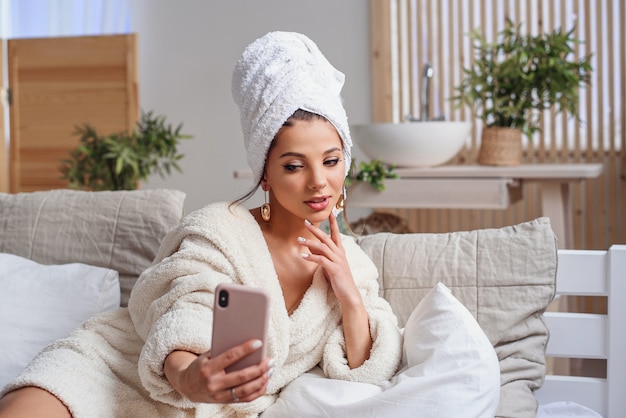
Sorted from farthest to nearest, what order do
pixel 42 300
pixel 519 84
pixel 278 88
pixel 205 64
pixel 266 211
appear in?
pixel 205 64
pixel 519 84
pixel 42 300
pixel 266 211
pixel 278 88

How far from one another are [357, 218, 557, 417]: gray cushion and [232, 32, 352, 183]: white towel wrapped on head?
0.36 metres

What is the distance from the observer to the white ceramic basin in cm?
325

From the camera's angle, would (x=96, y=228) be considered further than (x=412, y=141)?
No

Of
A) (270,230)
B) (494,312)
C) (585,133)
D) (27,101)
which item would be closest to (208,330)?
(270,230)

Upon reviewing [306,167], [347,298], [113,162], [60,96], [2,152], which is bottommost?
[347,298]

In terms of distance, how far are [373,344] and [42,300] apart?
2.48 ft

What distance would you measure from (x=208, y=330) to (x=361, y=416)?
0.28m

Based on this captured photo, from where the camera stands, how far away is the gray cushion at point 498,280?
169 centimetres

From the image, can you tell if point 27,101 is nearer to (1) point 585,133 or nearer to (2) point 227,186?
(2) point 227,186

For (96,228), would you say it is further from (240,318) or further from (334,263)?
(240,318)

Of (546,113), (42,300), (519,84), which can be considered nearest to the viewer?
(42,300)

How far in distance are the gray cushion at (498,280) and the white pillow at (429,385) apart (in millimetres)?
216

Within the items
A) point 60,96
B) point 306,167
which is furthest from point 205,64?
point 306,167

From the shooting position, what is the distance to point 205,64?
4.80 m
